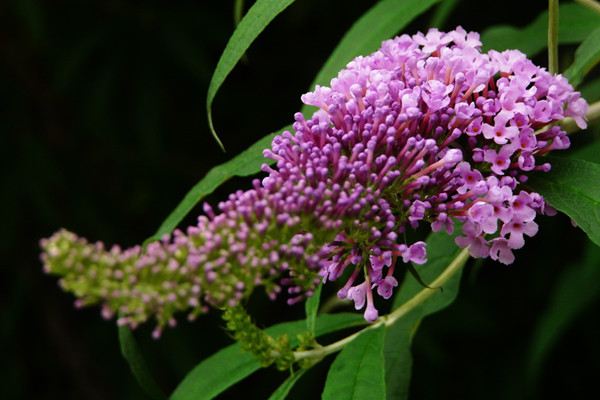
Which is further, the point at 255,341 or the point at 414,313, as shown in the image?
the point at 414,313

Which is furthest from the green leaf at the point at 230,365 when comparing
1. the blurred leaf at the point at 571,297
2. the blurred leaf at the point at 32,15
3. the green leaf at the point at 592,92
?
the blurred leaf at the point at 32,15

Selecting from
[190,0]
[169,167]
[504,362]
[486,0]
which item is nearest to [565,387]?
[504,362]

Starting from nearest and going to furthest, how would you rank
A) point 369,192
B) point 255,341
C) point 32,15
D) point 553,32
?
point 369,192, point 255,341, point 553,32, point 32,15

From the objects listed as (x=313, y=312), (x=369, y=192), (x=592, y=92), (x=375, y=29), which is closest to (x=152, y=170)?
(x=592, y=92)

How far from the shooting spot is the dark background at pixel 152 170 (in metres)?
2.91

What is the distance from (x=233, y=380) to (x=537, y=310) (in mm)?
1976

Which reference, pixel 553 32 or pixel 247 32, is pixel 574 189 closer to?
pixel 553 32

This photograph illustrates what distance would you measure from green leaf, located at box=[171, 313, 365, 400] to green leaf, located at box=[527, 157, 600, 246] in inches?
14.9

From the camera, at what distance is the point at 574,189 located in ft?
3.52

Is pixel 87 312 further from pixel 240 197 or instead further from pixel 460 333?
pixel 240 197

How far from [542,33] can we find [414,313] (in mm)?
632

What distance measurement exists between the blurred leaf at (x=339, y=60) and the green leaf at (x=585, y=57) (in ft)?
0.90

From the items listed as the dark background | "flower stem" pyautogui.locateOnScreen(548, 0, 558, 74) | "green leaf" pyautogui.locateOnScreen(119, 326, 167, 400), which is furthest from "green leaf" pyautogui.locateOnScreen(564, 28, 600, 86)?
the dark background

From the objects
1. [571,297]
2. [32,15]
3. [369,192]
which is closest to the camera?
[369,192]
